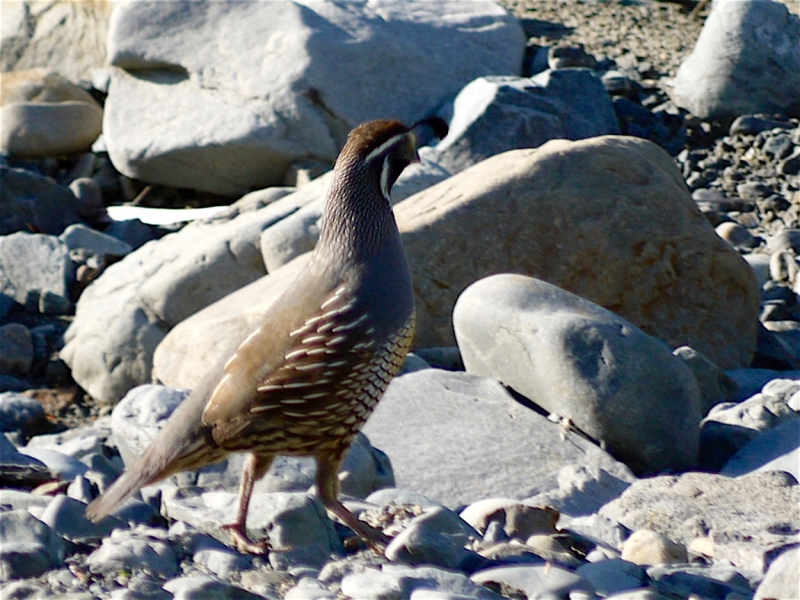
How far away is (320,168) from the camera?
12.3 meters

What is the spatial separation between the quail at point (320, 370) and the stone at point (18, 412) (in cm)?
389

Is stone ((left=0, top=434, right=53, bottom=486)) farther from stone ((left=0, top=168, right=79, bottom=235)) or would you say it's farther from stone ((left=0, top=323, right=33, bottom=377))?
stone ((left=0, top=168, right=79, bottom=235))

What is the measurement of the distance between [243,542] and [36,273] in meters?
7.20

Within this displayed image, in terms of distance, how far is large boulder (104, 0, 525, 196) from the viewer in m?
12.3

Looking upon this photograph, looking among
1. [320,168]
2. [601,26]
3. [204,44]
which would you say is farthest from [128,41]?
[601,26]

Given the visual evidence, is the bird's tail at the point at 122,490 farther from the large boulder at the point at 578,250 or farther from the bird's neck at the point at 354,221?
the large boulder at the point at 578,250

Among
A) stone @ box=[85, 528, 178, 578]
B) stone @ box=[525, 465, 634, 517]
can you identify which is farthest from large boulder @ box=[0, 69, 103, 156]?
stone @ box=[85, 528, 178, 578]

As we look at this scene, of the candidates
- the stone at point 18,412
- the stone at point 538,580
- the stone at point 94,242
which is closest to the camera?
the stone at point 538,580

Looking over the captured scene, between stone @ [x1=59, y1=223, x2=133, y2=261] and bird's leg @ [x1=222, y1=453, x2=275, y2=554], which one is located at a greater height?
bird's leg @ [x1=222, y1=453, x2=275, y2=554]

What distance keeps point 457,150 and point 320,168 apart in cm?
190

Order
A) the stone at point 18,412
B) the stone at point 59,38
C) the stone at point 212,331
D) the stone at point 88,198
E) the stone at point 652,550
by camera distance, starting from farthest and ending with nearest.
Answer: the stone at point 59,38
the stone at point 88,198
the stone at point 18,412
the stone at point 212,331
the stone at point 652,550

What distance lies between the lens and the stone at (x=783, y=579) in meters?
3.77

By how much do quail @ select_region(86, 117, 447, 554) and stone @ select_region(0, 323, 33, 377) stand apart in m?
5.23

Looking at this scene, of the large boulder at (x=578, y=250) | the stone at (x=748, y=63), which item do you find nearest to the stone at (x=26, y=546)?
the large boulder at (x=578, y=250)
